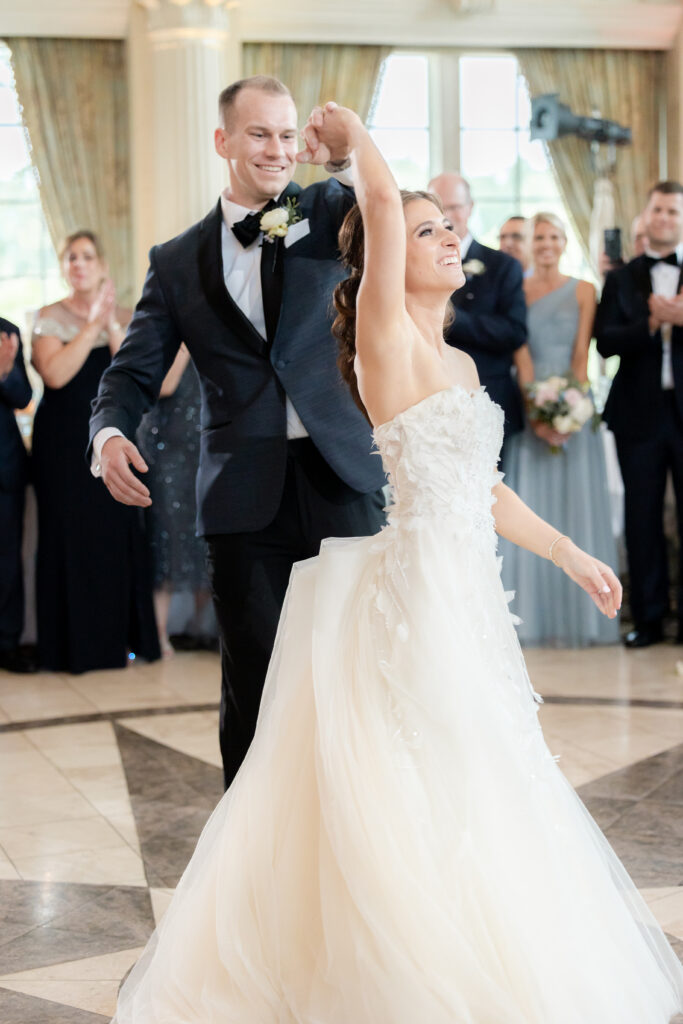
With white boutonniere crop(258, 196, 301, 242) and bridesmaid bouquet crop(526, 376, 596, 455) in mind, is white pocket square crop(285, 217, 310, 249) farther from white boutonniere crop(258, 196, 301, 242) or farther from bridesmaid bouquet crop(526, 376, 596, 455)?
bridesmaid bouquet crop(526, 376, 596, 455)

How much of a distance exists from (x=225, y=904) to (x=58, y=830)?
1.41 meters

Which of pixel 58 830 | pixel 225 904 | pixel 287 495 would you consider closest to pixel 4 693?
pixel 58 830

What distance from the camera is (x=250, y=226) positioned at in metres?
2.94

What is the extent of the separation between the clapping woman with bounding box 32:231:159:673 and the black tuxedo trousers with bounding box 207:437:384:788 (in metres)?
3.13

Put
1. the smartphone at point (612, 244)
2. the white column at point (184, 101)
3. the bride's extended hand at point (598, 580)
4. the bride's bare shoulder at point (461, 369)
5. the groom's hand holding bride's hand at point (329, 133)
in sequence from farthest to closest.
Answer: the white column at point (184, 101), the smartphone at point (612, 244), the bride's bare shoulder at point (461, 369), the bride's extended hand at point (598, 580), the groom's hand holding bride's hand at point (329, 133)

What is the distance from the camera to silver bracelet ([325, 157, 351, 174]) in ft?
7.96

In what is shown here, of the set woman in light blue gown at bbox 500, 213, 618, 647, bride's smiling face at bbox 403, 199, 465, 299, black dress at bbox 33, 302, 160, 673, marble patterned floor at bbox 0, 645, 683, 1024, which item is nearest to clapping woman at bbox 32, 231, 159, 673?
black dress at bbox 33, 302, 160, 673

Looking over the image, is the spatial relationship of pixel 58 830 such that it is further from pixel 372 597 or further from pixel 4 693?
pixel 4 693

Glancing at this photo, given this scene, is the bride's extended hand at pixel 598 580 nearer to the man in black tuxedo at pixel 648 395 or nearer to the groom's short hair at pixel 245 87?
the groom's short hair at pixel 245 87

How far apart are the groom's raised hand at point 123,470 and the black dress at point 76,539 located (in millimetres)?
3184

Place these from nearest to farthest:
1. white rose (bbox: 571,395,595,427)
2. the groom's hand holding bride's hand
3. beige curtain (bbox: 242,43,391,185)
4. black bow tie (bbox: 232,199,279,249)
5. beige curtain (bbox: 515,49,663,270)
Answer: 1. the groom's hand holding bride's hand
2. black bow tie (bbox: 232,199,279,249)
3. white rose (bbox: 571,395,595,427)
4. beige curtain (bbox: 242,43,391,185)
5. beige curtain (bbox: 515,49,663,270)

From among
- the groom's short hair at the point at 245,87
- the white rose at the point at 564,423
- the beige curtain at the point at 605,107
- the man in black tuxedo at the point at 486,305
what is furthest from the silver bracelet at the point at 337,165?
the beige curtain at the point at 605,107

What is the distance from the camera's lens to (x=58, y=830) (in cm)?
364

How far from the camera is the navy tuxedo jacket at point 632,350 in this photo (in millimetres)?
6160
